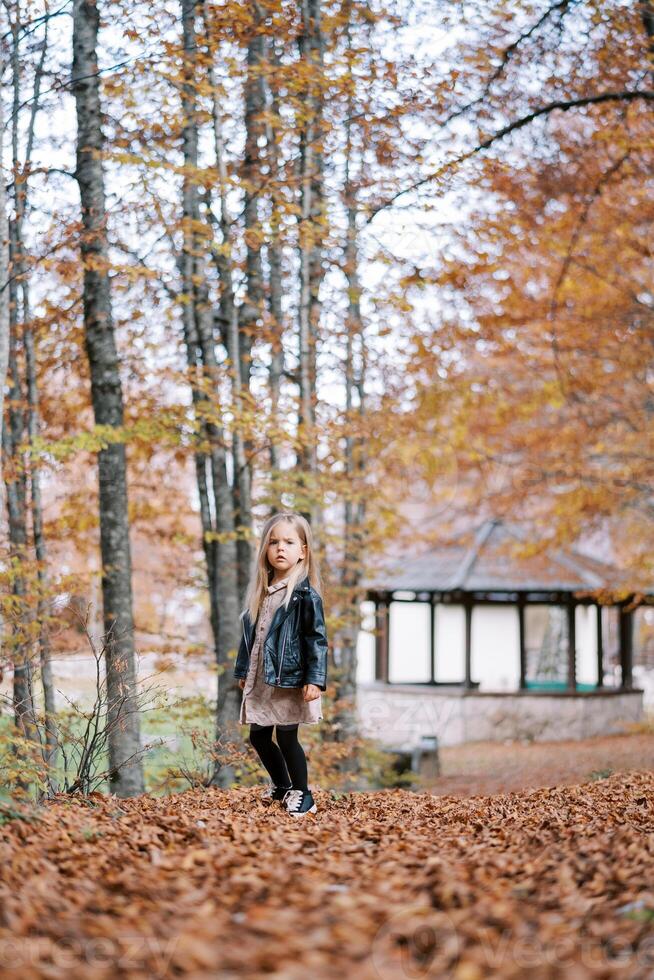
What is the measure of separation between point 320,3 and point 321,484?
460 cm

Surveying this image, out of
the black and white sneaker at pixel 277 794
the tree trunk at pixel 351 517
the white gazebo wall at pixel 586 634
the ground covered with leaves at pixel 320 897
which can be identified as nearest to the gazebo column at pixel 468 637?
the white gazebo wall at pixel 586 634

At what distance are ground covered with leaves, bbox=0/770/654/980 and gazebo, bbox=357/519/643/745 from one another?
12.6 metres

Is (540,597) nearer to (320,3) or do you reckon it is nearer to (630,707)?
(630,707)

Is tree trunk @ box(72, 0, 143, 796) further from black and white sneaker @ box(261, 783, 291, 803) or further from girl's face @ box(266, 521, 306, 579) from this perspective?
girl's face @ box(266, 521, 306, 579)

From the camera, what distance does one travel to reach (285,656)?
4812 mm

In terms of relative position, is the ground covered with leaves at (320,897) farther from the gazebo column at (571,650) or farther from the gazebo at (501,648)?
the gazebo column at (571,650)

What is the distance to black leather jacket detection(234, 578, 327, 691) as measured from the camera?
15.7 feet

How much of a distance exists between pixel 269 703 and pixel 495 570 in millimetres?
14040

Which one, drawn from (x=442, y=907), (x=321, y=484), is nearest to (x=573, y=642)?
(x=321, y=484)

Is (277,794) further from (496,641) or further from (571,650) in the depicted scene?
(496,641)

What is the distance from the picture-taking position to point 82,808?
4398 millimetres

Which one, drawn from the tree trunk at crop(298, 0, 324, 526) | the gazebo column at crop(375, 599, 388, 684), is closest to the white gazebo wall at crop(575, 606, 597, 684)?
the gazebo column at crop(375, 599, 388, 684)

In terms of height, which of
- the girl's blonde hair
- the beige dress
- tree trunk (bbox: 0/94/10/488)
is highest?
tree trunk (bbox: 0/94/10/488)

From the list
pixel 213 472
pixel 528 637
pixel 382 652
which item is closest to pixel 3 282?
pixel 213 472
